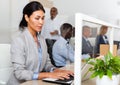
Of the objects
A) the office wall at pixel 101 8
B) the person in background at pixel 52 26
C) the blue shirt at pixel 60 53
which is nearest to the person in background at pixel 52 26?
the person in background at pixel 52 26

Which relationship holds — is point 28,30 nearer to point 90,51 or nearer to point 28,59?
point 28,59

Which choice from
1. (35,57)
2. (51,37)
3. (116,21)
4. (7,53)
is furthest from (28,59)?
(116,21)

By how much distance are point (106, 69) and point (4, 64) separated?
32.4 inches

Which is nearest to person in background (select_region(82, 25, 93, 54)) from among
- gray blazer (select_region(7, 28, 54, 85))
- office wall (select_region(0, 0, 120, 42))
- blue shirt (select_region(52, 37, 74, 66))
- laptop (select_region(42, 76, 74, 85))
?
laptop (select_region(42, 76, 74, 85))

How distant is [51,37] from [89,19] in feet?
9.15

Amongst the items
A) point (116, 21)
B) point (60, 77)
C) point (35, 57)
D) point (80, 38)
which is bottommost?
point (60, 77)

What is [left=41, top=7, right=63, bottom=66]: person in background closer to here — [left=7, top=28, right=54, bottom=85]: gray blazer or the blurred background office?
the blurred background office

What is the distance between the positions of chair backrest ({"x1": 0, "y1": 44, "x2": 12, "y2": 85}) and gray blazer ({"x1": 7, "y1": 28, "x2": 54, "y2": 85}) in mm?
50

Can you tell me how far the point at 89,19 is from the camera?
3.68ft

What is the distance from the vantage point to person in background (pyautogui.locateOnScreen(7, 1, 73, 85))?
1400mm

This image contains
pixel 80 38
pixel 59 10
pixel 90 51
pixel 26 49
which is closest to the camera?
pixel 80 38

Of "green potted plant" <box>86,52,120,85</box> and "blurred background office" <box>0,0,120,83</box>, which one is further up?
"blurred background office" <box>0,0,120,83</box>

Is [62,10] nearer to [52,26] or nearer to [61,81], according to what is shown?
[52,26]

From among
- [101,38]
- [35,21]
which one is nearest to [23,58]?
[35,21]
